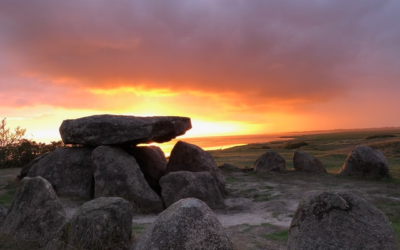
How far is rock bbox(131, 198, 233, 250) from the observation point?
6.49 meters

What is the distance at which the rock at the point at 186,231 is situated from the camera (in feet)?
21.3

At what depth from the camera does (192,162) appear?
1842 centimetres

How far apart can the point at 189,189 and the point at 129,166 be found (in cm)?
310

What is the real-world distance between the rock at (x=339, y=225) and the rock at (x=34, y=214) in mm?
5925

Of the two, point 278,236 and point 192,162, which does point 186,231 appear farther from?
point 192,162

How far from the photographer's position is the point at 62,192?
16.8 m

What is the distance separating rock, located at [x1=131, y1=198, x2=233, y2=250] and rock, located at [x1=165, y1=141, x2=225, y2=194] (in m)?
11.1

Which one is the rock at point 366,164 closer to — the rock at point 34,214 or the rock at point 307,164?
the rock at point 307,164

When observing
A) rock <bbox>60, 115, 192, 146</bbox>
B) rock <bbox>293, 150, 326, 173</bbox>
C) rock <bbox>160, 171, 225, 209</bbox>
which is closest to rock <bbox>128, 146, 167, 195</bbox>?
rock <bbox>60, 115, 192, 146</bbox>

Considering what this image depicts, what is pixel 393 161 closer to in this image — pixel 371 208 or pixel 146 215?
pixel 146 215

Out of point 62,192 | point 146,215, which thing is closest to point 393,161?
point 146,215

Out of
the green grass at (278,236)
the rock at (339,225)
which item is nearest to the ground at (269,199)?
the green grass at (278,236)

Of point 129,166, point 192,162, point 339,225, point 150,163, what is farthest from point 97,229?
point 150,163

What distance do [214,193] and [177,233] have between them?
9.20 m
